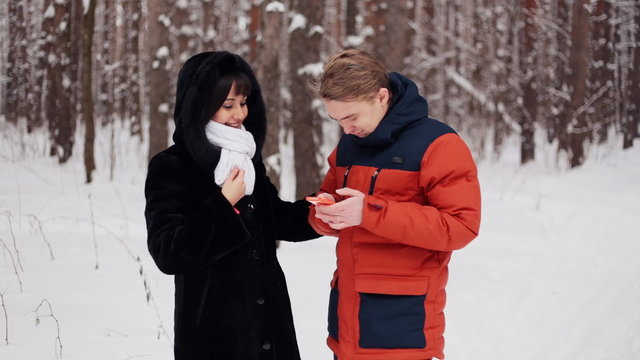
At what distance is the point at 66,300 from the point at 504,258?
470 cm

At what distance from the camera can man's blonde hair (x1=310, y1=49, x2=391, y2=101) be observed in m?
2.24

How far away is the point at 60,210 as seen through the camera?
23.4 ft

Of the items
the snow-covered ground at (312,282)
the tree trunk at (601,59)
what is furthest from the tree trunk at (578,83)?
the snow-covered ground at (312,282)

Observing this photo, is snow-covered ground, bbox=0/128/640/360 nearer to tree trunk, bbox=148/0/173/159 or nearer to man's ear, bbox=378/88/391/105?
tree trunk, bbox=148/0/173/159

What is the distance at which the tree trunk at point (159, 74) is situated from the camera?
10172mm

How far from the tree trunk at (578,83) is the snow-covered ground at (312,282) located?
12.3 feet

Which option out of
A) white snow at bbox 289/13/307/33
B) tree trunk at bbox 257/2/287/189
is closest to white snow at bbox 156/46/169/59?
tree trunk at bbox 257/2/287/189

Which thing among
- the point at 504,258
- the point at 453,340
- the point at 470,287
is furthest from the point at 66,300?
the point at 504,258

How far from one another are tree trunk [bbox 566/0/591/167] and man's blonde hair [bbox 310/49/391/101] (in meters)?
11.6

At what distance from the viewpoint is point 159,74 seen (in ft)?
34.3

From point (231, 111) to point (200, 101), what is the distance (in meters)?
0.16

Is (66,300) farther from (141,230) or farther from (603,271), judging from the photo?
(603,271)

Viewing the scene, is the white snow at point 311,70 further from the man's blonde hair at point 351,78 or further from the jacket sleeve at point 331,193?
the man's blonde hair at point 351,78

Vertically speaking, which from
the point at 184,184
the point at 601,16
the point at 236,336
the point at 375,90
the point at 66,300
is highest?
the point at 601,16
